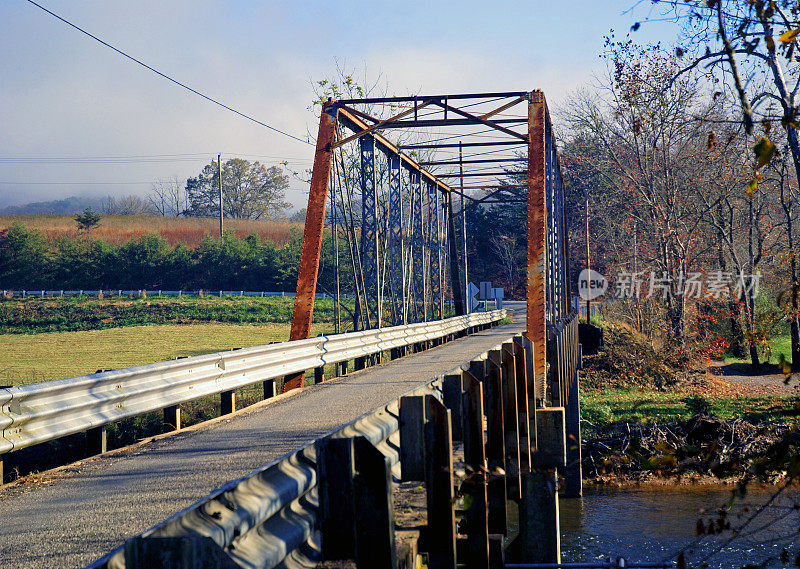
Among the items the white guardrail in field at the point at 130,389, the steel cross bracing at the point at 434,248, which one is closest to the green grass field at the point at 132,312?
the steel cross bracing at the point at 434,248

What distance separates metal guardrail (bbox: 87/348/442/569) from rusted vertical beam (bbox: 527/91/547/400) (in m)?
11.3

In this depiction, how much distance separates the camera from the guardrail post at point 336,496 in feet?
8.93

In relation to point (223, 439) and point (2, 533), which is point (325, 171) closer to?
point (223, 439)

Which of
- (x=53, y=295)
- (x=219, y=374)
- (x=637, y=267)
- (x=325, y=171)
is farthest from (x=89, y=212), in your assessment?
(x=219, y=374)

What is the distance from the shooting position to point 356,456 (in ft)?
9.12

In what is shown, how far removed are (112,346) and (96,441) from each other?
25463mm

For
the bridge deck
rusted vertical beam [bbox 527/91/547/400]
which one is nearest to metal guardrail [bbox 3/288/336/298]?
rusted vertical beam [bbox 527/91/547/400]

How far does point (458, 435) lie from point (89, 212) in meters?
66.6

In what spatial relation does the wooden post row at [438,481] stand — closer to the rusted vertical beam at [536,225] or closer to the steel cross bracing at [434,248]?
the rusted vertical beam at [536,225]

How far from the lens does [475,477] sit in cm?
538

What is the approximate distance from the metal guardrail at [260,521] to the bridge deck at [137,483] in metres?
1.93

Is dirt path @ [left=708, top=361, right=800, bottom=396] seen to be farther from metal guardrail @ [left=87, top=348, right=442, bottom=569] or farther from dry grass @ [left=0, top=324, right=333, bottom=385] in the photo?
metal guardrail @ [left=87, top=348, right=442, bottom=569]

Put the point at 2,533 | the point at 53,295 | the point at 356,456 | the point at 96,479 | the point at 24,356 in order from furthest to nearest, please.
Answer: the point at 53,295
the point at 24,356
the point at 96,479
the point at 2,533
the point at 356,456

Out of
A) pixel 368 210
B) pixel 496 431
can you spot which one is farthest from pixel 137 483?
pixel 368 210
